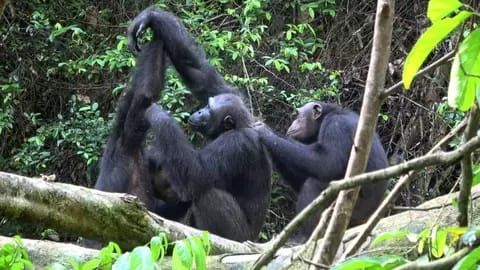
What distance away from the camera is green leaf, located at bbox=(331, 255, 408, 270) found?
4.15 ft

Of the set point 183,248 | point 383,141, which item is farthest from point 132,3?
point 183,248

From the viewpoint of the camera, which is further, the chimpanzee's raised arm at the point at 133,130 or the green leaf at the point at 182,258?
the chimpanzee's raised arm at the point at 133,130

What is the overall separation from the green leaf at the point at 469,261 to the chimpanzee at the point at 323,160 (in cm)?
485

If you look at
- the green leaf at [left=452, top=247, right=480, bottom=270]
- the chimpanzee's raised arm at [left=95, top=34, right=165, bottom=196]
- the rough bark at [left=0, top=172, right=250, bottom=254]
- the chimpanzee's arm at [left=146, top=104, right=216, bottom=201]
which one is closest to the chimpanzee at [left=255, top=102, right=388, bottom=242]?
the chimpanzee's arm at [left=146, top=104, right=216, bottom=201]

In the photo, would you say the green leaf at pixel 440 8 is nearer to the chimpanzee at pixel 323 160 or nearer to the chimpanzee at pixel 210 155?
the chimpanzee at pixel 323 160

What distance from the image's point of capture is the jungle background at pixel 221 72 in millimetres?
8172

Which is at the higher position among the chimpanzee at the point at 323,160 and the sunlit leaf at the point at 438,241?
the chimpanzee at the point at 323,160

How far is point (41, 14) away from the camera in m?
8.70

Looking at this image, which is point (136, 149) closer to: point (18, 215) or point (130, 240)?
point (130, 240)

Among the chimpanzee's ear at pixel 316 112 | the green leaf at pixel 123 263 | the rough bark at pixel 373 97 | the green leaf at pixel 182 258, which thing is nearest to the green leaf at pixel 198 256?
the green leaf at pixel 182 258

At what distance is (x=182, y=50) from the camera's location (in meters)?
6.66

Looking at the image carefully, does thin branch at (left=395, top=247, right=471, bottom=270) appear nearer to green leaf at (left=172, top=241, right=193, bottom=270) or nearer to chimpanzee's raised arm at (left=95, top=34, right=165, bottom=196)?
green leaf at (left=172, top=241, right=193, bottom=270)

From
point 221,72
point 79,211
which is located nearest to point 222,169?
point 221,72

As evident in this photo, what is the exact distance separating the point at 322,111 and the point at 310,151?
48 centimetres
